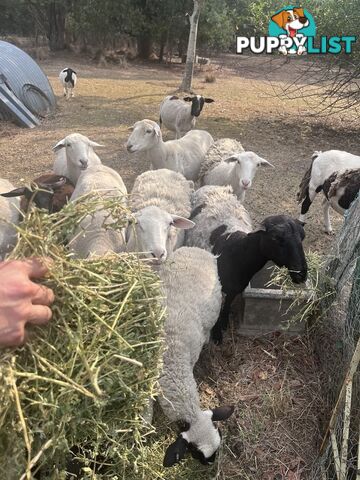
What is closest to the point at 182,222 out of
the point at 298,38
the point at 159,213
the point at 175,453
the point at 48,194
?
the point at 159,213

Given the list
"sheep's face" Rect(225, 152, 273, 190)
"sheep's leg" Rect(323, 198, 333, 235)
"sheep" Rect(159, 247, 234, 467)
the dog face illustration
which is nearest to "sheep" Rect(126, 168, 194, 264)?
"sheep" Rect(159, 247, 234, 467)

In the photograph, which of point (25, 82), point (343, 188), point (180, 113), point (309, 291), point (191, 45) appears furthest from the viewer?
point (191, 45)

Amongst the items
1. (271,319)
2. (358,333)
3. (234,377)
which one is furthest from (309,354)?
(358,333)

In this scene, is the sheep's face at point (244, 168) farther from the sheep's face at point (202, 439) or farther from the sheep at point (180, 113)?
the sheep at point (180, 113)

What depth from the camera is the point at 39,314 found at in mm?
1662

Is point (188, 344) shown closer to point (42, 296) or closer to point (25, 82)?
point (42, 296)

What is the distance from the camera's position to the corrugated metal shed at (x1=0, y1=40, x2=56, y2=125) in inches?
426

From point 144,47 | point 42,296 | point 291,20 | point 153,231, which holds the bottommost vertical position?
point 153,231

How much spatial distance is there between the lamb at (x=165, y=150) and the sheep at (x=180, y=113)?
9.91 ft

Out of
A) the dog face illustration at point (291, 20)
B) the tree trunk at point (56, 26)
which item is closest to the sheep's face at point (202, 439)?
the dog face illustration at point (291, 20)

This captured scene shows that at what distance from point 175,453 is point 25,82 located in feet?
35.5

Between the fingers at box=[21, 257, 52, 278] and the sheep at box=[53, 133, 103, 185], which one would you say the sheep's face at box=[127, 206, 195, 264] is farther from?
the sheep at box=[53, 133, 103, 185]

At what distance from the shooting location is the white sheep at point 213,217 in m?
4.61

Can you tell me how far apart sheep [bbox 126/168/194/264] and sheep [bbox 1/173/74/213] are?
838 mm
